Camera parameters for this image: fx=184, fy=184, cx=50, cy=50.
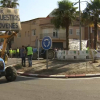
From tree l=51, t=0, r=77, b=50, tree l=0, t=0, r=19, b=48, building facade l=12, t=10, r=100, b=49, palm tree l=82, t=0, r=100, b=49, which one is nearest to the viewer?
palm tree l=82, t=0, r=100, b=49

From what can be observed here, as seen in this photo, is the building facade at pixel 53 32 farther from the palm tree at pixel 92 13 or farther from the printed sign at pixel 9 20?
the printed sign at pixel 9 20

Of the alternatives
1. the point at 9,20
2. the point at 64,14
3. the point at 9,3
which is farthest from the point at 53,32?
the point at 9,20

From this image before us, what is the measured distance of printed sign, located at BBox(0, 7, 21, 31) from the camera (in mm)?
7848

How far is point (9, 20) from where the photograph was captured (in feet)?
25.9

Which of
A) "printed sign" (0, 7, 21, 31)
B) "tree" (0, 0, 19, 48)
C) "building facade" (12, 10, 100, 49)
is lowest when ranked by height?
"printed sign" (0, 7, 21, 31)

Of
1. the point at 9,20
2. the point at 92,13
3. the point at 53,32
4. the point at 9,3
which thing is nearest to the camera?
the point at 9,20

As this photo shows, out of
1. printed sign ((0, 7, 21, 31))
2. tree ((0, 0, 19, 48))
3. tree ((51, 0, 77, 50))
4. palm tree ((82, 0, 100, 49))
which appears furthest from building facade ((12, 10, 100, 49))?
printed sign ((0, 7, 21, 31))

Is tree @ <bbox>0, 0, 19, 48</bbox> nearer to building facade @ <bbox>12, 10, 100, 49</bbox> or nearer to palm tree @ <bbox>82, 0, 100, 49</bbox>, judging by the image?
building facade @ <bbox>12, 10, 100, 49</bbox>

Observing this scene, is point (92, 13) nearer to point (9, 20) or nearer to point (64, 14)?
point (64, 14)

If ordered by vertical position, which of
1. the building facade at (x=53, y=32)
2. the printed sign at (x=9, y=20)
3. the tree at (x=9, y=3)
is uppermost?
the tree at (x=9, y=3)

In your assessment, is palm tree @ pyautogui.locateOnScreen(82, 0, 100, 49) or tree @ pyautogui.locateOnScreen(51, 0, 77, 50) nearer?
palm tree @ pyautogui.locateOnScreen(82, 0, 100, 49)

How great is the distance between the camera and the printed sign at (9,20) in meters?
7.85

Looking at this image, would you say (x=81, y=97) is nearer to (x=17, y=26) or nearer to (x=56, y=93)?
(x=56, y=93)

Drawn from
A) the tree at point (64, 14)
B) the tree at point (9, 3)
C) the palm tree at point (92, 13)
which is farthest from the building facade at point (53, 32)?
the palm tree at point (92, 13)
